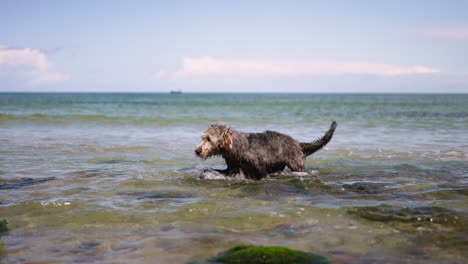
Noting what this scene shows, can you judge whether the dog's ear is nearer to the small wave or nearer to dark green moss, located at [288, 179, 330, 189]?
dark green moss, located at [288, 179, 330, 189]

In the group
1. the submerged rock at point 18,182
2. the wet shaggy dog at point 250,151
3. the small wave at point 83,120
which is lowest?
the submerged rock at point 18,182

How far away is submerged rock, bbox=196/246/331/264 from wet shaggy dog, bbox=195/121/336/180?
13.2 feet

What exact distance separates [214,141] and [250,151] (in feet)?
2.87

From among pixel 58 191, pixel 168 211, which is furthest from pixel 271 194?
pixel 58 191

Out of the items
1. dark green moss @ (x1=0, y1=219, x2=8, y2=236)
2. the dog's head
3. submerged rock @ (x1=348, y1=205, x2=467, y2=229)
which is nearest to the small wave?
the dog's head

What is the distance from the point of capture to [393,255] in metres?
4.28

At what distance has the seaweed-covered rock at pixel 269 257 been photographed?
4.09m

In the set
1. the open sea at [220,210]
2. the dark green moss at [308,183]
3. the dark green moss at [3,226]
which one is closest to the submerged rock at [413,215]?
the open sea at [220,210]

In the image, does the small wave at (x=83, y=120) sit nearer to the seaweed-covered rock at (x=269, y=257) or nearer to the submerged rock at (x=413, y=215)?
the submerged rock at (x=413, y=215)

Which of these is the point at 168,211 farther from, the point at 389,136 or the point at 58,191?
the point at 389,136

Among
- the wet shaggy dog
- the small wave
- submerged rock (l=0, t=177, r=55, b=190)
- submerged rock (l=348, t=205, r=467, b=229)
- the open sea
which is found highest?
the wet shaggy dog

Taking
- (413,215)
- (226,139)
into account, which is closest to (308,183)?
(226,139)

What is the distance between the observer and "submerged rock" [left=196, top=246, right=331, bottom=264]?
4.09 metres

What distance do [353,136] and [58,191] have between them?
13.4 metres
